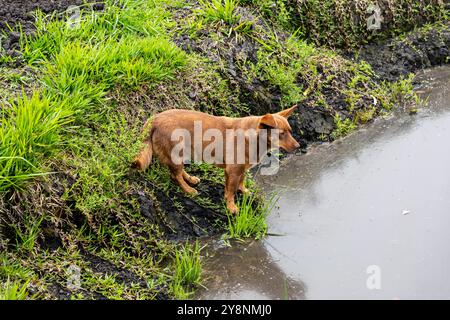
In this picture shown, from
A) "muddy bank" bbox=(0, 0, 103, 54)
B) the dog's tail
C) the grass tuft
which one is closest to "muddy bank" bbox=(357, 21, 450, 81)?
"muddy bank" bbox=(0, 0, 103, 54)

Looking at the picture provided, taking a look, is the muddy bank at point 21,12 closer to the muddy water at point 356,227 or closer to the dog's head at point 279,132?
the dog's head at point 279,132

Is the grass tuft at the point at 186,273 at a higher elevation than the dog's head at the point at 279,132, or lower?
lower

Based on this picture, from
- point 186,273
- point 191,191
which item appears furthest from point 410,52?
point 186,273

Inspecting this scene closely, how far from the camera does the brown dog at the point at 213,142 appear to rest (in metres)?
6.07

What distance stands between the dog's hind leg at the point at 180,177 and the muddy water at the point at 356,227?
545 millimetres

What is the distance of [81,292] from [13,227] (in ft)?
2.50

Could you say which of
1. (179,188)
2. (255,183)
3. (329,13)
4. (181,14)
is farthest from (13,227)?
(329,13)

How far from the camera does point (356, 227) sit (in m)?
6.03

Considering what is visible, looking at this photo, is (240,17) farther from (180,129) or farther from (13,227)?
(13,227)

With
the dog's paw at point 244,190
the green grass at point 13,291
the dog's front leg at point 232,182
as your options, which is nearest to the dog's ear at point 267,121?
the dog's front leg at point 232,182

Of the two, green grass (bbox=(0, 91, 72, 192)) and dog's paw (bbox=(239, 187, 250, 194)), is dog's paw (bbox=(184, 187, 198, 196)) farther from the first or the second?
green grass (bbox=(0, 91, 72, 192))

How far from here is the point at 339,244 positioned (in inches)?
229

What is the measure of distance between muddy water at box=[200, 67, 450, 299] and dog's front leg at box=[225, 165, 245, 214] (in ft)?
1.17

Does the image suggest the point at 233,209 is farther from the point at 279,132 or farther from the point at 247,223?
the point at 279,132
